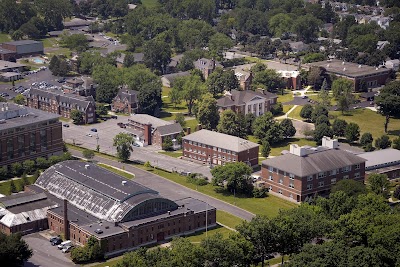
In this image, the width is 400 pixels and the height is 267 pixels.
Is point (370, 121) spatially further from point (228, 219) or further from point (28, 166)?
point (28, 166)

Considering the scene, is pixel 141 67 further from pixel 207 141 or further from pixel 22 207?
pixel 22 207

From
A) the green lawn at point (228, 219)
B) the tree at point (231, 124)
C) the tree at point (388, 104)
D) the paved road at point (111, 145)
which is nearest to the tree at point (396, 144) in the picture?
the tree at point (388, 104)

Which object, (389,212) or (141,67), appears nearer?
(389,212)

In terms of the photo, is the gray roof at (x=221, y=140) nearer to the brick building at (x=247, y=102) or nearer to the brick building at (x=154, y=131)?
the brick building at (x=154, y=131)

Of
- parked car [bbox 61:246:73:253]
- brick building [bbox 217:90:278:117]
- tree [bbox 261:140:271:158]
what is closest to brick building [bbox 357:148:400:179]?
tree [bbox 261:140:271:158]

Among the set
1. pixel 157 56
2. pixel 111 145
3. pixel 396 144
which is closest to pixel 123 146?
pixel 111 145

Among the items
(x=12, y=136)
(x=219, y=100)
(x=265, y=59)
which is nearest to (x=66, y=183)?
(x=12, y=136)
